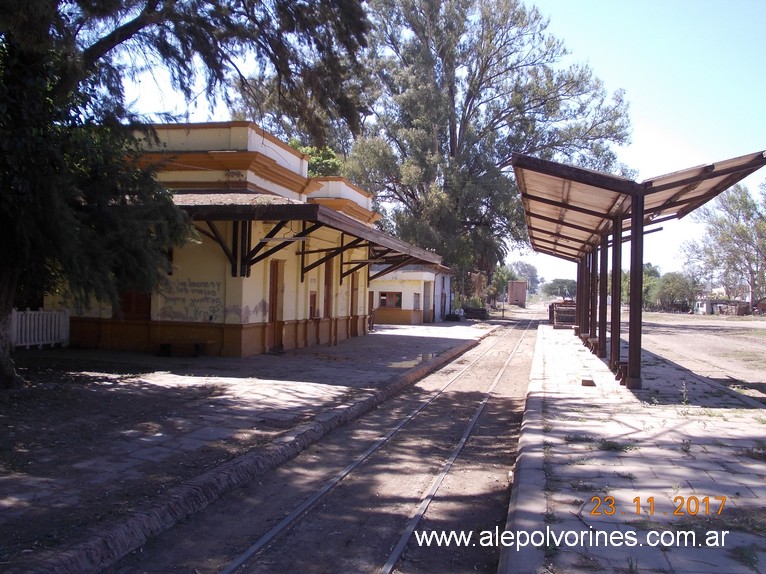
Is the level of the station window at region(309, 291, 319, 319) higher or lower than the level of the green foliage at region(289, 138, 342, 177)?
lower

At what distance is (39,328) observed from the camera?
1596 centimetres

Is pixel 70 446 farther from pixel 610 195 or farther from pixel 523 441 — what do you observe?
pixel 610 195

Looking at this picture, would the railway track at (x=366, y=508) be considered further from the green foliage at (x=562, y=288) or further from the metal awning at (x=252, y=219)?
the green foliage at (x=562, y=288)

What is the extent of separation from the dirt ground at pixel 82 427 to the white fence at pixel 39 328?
29.9 inches

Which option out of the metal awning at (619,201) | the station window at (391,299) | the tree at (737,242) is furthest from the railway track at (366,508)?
the tree at (737,242)

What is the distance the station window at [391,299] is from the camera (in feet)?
131

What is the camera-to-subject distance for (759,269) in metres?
75.3

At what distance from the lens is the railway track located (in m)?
4.62

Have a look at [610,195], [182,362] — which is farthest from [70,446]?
[610,195]

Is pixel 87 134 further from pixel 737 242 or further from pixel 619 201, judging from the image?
pixel 737 242

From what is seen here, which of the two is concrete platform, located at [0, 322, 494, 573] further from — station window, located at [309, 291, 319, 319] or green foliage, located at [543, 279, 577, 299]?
green foliage, located at [543, 279, 577, 299]

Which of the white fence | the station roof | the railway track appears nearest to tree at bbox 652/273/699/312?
the station roof

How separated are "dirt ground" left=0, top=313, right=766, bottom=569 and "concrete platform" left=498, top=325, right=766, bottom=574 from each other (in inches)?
121
